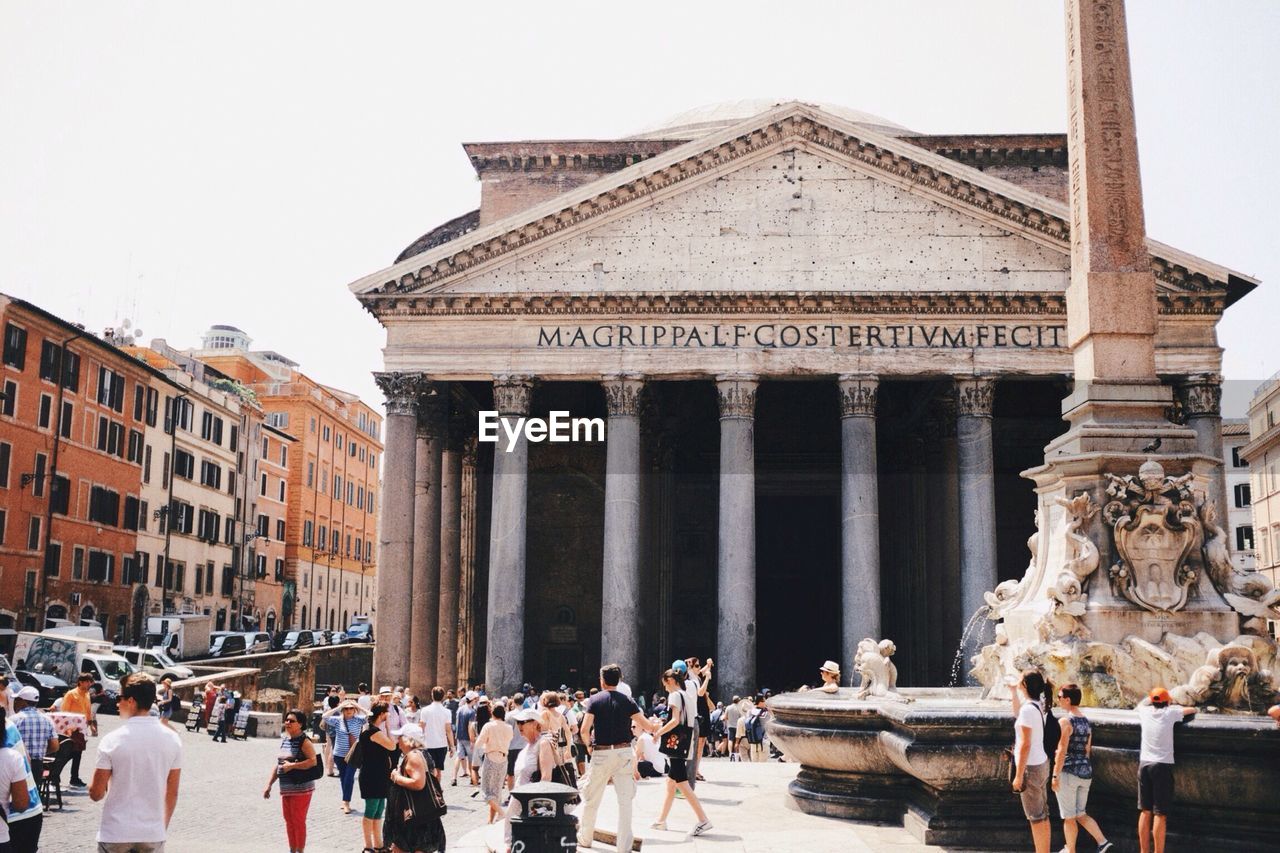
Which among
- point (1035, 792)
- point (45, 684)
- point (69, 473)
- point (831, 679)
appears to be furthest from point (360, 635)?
point (1035, 792)

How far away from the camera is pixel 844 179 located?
997 inches

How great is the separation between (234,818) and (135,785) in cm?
748

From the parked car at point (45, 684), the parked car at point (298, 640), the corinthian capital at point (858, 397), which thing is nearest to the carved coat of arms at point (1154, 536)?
the corinthian capital at point (858, 397)

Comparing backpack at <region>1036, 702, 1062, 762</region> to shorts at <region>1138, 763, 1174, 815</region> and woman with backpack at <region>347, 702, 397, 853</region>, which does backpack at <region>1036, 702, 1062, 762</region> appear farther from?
woman with backpack at <region>347, 702, 397, 853</region>

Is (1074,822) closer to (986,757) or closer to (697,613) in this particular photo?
(986,757)

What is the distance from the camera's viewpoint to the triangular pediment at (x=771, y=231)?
24.8 meters

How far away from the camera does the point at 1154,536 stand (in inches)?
304

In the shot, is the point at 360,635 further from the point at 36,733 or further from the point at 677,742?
the point at 677,742

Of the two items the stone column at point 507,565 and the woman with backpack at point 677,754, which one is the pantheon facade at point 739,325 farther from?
the woman with backpack at point 677,754

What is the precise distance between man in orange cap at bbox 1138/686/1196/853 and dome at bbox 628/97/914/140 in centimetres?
3037

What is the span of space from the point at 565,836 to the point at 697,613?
86.2 ft

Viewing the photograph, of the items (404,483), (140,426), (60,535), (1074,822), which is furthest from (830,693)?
(140,426)

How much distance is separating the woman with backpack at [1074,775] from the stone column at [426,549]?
66.7 feet

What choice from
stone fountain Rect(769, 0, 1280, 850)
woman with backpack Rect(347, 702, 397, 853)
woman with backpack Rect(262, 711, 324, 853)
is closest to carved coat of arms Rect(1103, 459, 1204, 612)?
stone fountain Rect(769, 0, 1280, 850)
